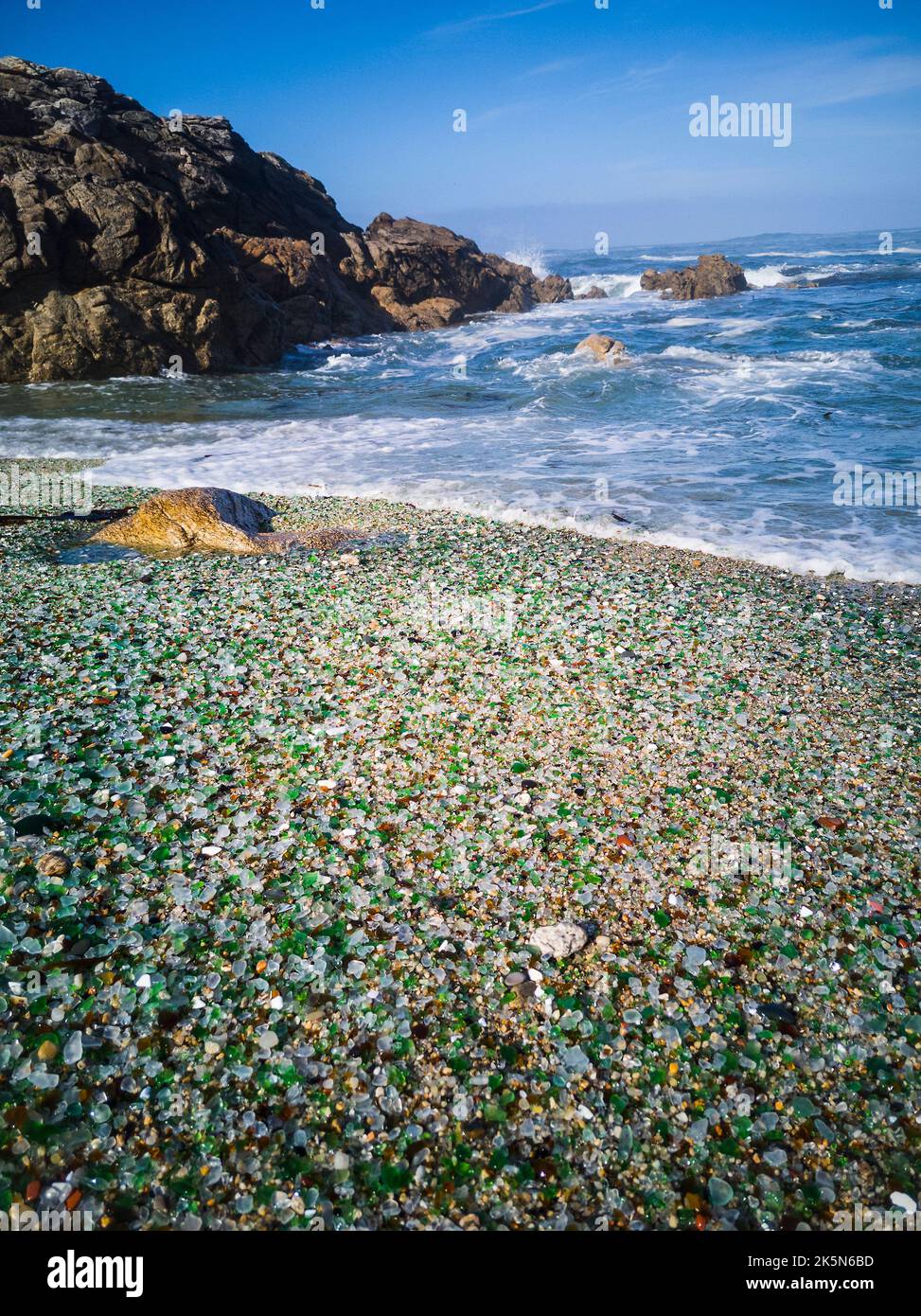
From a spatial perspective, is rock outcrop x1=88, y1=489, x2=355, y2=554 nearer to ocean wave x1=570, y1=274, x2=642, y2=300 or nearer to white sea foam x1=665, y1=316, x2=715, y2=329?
white sea foam x1=665, y1=316, x2=715, y2=329

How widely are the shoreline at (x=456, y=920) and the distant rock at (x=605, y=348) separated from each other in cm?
2148

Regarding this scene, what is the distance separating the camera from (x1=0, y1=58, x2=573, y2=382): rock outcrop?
71.3 feet

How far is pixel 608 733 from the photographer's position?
4.45 m

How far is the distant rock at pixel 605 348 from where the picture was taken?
24.3 meters

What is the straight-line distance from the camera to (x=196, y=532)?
301 inches

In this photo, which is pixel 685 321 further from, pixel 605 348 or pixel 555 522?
pixel 555 522

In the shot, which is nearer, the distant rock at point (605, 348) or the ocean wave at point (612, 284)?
Result: the distant rock at point (605, 348)

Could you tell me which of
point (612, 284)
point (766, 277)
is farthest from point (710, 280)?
point (612, 284)

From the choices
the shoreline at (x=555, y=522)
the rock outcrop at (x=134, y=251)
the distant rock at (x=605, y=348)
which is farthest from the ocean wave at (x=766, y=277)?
the shoreline at (x=555, y=522)

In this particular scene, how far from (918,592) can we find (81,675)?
780 cm

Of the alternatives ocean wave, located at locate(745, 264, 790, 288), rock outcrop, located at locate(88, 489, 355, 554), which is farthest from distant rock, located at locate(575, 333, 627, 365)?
ocean wave, located at locate(745, 264, 790, 288)

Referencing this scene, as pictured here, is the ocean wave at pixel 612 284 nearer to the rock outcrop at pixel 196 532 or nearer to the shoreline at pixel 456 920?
the rock outcrop at pixel 196 532
